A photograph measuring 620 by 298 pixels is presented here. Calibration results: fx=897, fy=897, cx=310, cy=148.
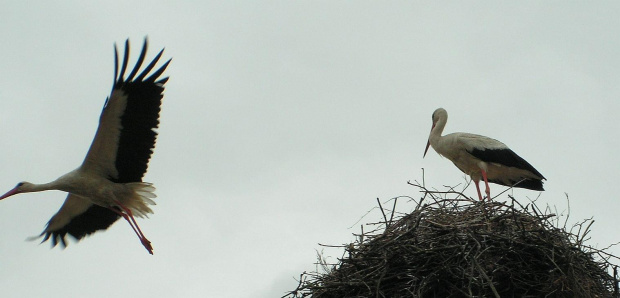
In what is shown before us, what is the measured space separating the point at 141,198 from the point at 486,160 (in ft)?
11.0

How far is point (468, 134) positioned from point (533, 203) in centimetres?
273

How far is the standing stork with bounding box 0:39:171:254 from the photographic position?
7.81 m

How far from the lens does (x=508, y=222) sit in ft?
18.9

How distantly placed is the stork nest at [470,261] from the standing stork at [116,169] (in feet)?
8.97

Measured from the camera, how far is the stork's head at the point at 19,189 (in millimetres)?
9091

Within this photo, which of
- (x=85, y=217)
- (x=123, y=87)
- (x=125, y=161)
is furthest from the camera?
(x=85, y=217)

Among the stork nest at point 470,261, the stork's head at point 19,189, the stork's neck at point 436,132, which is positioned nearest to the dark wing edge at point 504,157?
the stork's neck at point 436,132

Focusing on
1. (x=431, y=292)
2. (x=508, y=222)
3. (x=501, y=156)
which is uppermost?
(x=501, y=156)

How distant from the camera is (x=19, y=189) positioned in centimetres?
916

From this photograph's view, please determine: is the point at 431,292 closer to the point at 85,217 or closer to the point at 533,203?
the point at 533,203

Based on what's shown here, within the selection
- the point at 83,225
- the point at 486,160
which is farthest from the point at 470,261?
the point at 83,225

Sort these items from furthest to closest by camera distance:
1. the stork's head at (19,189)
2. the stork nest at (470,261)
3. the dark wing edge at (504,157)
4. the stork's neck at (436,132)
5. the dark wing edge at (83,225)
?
the dark wing edge at (83,225) < the stork's head at (19,189) < the stork's neck at (436,132) < the dark wing edge at (504,157) < the stork nest at (470,261)

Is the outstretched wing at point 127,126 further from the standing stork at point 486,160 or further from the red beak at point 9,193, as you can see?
the standing stork at point 486,160

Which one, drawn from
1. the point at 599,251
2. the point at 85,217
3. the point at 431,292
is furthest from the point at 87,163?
the point at 599,251
